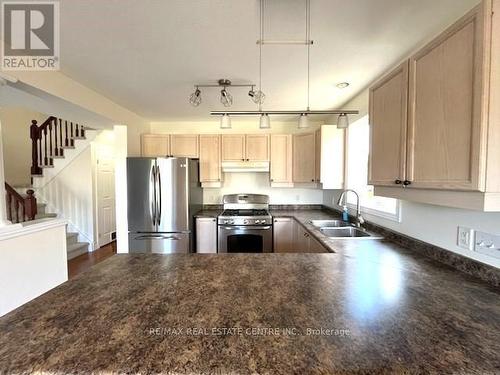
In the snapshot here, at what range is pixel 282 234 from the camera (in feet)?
11.1

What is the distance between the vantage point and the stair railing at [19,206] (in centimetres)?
347

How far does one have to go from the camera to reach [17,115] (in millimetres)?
4891

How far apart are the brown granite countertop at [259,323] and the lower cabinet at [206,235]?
2.05m

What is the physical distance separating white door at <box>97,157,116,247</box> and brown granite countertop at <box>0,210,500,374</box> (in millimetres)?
3967

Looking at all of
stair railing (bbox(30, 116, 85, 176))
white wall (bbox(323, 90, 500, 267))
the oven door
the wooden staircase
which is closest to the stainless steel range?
the oven door

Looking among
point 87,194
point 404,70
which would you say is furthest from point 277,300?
point 87,194

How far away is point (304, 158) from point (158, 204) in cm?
222

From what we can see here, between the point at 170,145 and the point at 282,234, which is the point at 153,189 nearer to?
the point at 170,145

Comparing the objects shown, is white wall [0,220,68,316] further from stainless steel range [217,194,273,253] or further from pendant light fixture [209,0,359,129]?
pendant light fixture [209,0,359,129]

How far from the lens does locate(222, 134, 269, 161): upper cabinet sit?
3.70m

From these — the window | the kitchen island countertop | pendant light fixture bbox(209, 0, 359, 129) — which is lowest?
the kitchen island countertop

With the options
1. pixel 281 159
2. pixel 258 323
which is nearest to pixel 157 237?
pixel 281 159

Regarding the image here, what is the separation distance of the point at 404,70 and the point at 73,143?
5363mm

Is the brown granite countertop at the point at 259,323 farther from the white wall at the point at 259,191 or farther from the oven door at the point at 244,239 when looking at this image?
the white wall at the point at 259,191
